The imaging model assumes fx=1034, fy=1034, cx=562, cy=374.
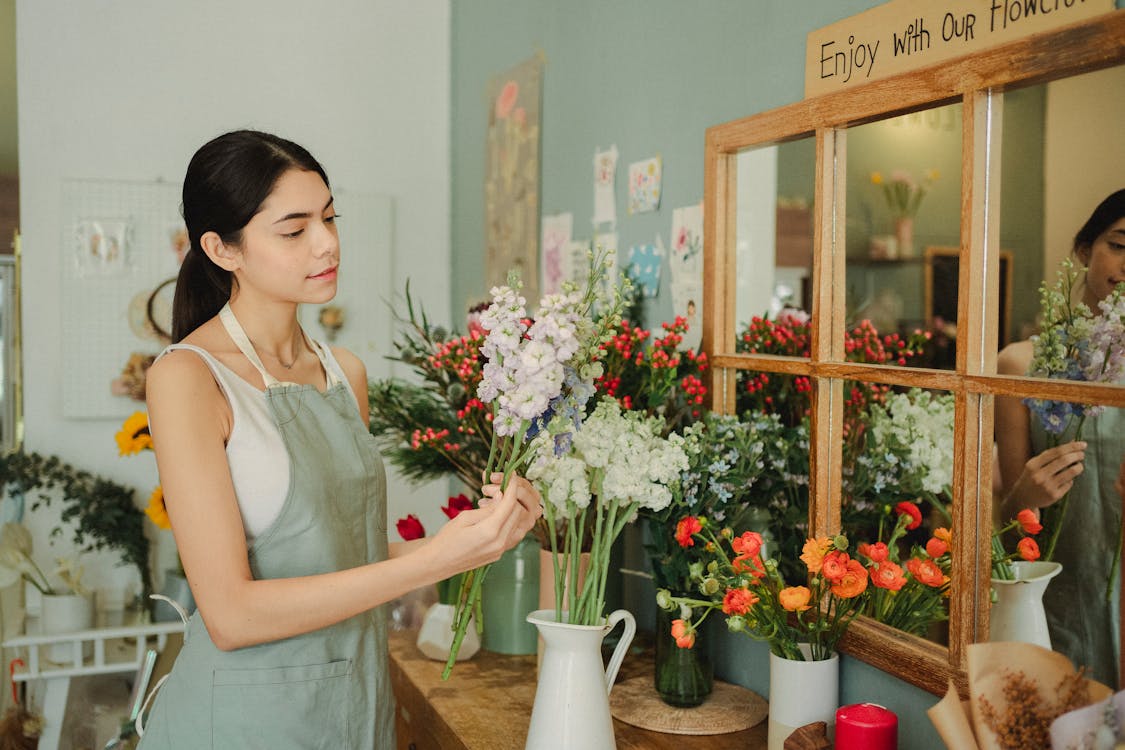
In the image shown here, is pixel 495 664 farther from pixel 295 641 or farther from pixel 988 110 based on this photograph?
pixel 988 110

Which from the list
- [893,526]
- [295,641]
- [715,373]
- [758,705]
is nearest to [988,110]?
[893,526]

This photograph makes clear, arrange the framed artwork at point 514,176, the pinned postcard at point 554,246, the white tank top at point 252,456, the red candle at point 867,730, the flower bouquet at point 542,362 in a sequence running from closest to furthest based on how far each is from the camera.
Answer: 1. the flower bouquet at point 542,362
2. the red candle at point 867,730
3. the white tank top at point 252,456
4. the pinned postcard at point 554,246
5. the framed artwork at point 514,176

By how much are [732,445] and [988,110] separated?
61cm

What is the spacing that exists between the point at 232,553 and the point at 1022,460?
95 cm

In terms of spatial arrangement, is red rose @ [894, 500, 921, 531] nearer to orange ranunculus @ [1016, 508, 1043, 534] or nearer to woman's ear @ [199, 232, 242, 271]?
orange ranunculus @ [1016, 508, 1043, 534]

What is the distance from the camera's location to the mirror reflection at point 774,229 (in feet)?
5.19

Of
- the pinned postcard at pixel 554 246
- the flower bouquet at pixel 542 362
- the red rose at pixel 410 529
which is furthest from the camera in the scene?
the pinned postcard at pixel 554 246

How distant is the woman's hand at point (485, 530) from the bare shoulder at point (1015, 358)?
0.61 m

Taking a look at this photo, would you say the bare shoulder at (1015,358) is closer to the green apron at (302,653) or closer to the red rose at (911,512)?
the red rose at (911,512)

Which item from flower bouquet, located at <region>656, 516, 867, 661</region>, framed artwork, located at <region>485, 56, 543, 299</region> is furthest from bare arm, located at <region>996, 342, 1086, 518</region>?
framed artwork, located at <region>485, 56, 543, 299</region>

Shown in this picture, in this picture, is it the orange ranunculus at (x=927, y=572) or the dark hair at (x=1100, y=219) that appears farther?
the orange ranunculus at (x=927, y=572)

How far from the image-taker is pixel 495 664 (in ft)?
6.42

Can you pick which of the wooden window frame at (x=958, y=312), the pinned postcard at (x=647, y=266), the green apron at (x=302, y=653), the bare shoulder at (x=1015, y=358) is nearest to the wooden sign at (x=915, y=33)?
the wooden window frame at (x=958, y=312)

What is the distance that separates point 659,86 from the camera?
208cm
